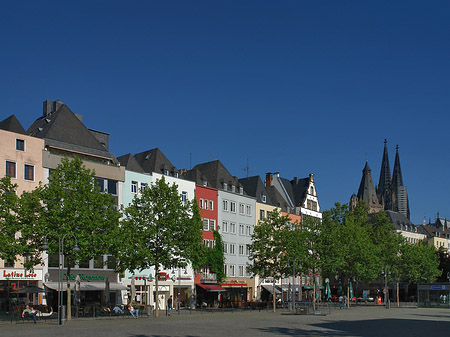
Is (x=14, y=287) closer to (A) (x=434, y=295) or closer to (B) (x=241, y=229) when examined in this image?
(B) (x=241, y=229)

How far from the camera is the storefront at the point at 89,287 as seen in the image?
64.2 metres

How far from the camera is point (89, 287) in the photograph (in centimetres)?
6569

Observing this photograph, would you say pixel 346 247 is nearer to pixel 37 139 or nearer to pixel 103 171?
pixel 103 171

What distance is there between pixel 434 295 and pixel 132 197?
5141 centimetres

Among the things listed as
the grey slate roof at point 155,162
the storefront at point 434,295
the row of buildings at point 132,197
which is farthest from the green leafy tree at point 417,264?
the grey slate roof at point 155,162

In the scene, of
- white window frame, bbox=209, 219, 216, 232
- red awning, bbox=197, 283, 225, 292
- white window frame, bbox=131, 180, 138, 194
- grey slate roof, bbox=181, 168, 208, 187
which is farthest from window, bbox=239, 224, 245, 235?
white window frame, bbox=131, 180, 138, 194

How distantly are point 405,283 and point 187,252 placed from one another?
318ft

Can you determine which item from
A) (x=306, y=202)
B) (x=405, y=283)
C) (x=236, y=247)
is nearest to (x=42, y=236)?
(x=236, y=247)

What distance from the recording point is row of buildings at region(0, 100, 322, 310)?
63938 mm

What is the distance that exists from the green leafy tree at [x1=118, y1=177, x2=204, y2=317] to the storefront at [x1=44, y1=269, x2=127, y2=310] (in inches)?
235

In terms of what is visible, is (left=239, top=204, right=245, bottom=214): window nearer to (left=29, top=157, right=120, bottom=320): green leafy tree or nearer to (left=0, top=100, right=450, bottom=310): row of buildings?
(left=0, top=100, right=450, bottom=310): row of buildings

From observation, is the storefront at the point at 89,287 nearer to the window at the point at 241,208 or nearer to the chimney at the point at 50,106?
the chimney at the point at 50,106

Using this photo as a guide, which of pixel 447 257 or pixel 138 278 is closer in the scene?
pixel 138 278

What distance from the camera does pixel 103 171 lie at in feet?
233
